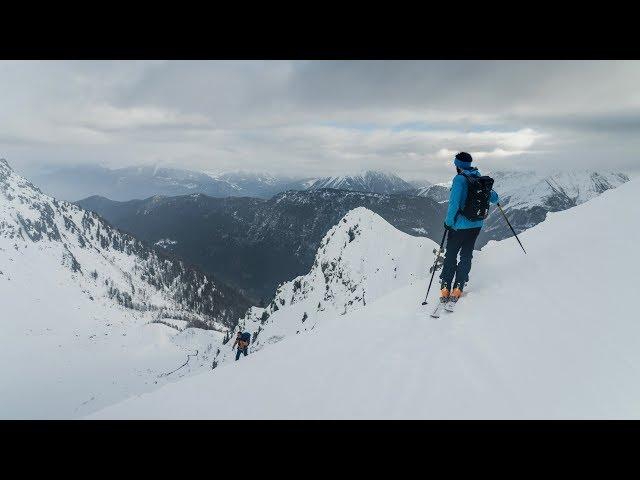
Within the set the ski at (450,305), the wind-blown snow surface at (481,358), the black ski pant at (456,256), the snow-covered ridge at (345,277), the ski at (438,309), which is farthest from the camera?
the snow-covered ridge at (345,277)

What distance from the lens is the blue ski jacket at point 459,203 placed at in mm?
7449

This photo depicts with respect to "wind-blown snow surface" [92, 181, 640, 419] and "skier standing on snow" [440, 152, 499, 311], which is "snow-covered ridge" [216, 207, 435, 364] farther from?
"skier standing on snow" [440, 152, 499, 311]

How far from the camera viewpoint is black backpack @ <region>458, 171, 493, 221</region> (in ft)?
24.4

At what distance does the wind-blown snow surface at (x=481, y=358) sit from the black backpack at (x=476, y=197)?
1.86m

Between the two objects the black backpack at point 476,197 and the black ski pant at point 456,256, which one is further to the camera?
the black ski pant at point 456,256

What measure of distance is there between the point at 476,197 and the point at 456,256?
139 centimetres

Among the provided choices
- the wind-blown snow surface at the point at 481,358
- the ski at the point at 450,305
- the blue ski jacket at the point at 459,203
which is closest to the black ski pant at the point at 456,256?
the blue ski jacket at the point at 459,203

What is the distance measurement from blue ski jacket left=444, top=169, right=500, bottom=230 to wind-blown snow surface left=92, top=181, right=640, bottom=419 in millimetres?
1669

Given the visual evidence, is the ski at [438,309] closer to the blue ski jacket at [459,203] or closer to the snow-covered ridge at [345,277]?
the blue ski jacket at [459,203]

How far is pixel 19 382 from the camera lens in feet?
405
